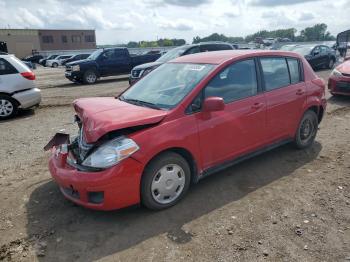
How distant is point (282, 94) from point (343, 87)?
5.64 meters

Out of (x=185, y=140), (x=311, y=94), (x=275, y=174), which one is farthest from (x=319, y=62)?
(x=185, y=140)

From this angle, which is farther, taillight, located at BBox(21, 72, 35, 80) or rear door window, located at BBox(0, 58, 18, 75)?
taillight, located at BBox(21, 72, 35, 80)

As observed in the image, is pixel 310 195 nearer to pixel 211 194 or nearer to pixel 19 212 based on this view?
pixel 211 194

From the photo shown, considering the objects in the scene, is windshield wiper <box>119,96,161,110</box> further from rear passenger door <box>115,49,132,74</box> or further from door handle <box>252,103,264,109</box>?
rear passenger door <box>115,49,132,74</box>

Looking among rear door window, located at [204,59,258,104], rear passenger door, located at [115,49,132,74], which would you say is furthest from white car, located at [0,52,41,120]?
rear passenger door, located at [115,49,132,74]

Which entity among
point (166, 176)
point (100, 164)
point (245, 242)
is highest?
point (100, 164)

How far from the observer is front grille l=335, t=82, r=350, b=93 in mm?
9562

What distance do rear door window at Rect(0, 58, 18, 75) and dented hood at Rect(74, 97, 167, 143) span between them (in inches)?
224

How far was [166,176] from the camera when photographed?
387cm

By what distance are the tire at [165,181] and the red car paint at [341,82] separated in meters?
7.41

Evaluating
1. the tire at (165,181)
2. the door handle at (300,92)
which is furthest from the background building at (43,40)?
the tire at (165,181)

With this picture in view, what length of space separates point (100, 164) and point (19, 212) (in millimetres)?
1359

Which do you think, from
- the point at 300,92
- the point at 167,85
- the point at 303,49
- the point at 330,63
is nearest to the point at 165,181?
the point at 167,85

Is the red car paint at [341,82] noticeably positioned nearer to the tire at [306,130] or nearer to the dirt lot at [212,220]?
the tire at [306,130]
